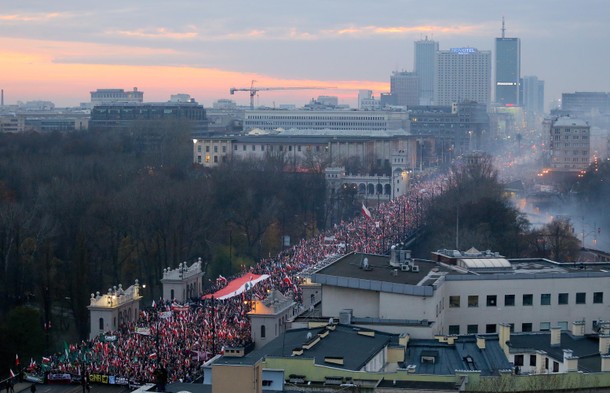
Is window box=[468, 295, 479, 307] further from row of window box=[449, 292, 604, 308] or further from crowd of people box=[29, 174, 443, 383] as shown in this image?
crowd of people box=[29, 174, 443, 383]

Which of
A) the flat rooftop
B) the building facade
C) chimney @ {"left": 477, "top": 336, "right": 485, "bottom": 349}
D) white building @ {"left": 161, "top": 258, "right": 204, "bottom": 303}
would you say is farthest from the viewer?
the building facade

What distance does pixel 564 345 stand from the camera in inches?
1183

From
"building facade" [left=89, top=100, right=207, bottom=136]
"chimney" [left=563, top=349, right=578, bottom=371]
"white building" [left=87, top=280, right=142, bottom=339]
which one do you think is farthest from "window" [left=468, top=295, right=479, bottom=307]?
"building facade" [left=89, top=100, right=207, bottom=136]

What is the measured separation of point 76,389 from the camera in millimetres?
35312

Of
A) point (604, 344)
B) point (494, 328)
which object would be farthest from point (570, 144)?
point (604, 344)

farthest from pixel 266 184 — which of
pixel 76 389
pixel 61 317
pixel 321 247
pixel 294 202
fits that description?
pixel 76 389

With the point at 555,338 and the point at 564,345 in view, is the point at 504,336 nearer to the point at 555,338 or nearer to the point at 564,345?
the point at 555,338

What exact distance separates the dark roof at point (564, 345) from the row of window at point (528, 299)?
3.80 meters

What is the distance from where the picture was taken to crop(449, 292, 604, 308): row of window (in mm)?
35000

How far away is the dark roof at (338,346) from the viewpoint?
2747cm

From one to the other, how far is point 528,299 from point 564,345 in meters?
5.42

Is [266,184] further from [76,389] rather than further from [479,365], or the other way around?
[479,365]

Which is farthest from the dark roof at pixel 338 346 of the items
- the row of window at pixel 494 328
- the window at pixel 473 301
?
the window at pixel 473 301

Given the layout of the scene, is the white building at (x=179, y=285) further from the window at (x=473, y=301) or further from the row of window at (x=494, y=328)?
the window at (x=473, y=301)
